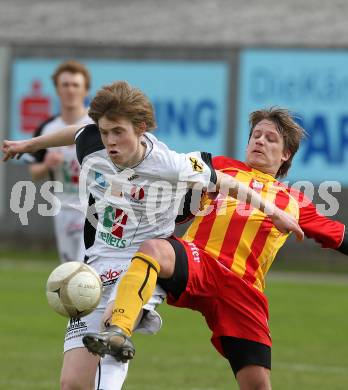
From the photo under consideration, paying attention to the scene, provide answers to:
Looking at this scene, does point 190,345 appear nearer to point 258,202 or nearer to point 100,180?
point 100,180

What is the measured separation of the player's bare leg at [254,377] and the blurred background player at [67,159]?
4440 millimetres

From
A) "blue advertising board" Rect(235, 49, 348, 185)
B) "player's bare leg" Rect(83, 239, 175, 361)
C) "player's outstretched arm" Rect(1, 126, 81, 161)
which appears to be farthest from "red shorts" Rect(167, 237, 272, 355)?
"blue advertising board" Rect(235, 49, 348, 185)

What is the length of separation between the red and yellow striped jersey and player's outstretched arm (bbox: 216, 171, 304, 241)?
35 centimetres

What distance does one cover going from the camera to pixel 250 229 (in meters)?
7.30

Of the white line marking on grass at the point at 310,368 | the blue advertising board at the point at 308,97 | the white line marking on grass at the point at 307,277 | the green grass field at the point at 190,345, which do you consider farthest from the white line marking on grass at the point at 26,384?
the blue advertising board at the point at 308,97

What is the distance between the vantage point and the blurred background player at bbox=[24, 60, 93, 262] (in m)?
11.4

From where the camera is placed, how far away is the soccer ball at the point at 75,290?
6332 mm

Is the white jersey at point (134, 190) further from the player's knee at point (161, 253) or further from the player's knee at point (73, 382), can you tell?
the player's knee at point (73, 382)

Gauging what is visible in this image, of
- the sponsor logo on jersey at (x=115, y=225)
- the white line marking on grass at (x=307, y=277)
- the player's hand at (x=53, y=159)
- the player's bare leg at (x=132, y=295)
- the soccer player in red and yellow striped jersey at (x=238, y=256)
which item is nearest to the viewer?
the player's bare leg at (x=132, y=295)

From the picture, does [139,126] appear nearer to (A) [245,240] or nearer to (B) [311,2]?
(A) [245,240]

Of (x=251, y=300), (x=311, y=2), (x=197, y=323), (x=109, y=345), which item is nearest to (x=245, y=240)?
(x=251, y=300)

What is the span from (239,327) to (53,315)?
775 centimetres

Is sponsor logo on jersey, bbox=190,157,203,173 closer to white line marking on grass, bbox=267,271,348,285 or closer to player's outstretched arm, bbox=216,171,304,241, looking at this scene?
player's outstretched arm, bbox=216,171,304,241

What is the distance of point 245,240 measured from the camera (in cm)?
722
